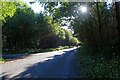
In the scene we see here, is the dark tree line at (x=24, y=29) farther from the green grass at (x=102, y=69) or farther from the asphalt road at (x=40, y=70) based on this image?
the green grass at (x=102, y=69)

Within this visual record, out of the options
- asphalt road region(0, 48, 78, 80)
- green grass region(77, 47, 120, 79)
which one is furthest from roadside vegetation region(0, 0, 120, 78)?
asphalt road region(0, 48, 78, 80)

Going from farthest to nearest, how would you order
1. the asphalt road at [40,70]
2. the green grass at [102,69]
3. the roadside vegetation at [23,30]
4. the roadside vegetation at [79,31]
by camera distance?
1. the roadside vegetation at [23,30]
2. the roadside vegetation at [79,31]
3. the asphalt road at [40,70]
4. the green grass at [102,69]

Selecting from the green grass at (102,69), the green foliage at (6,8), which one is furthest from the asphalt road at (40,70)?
the green foliage at (6,8)

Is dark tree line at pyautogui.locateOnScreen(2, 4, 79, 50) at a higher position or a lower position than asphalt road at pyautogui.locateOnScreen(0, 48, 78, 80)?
higher

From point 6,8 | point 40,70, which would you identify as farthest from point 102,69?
point 6,8

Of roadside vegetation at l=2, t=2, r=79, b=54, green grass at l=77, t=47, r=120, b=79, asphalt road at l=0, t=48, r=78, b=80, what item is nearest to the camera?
green grass at l=77, t=47, r=120, b=79

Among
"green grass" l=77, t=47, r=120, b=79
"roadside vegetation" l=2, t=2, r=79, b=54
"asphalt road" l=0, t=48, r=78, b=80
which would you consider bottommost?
"asphalt road" l=0, t=48, r=78, b=80

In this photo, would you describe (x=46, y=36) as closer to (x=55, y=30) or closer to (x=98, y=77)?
(x=55, y=30)

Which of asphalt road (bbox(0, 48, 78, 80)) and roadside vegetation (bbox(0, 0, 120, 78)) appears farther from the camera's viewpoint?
roadside vegetation (bbox(0, 0, 120, 78))

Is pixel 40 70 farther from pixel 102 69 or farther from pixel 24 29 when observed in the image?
pixel 24 29

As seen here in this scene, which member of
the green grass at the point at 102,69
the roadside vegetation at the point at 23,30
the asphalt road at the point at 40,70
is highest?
the roadside vegetation at the point at 23,30

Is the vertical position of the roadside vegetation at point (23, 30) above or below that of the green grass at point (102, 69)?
above

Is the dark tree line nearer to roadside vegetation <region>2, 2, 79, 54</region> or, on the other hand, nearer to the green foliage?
roadside vegetation <region>2, 2, 79, 54</region>

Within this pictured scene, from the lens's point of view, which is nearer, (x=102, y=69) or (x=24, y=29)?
(x=102, y=69)
